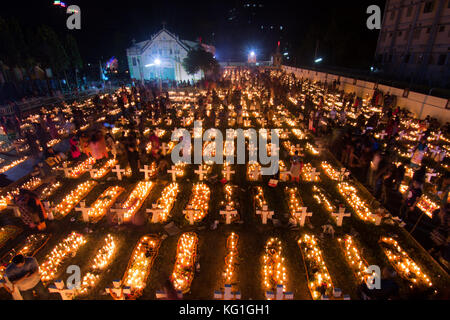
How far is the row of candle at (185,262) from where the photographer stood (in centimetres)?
621

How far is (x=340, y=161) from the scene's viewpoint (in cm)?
1293

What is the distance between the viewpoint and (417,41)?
3506cm

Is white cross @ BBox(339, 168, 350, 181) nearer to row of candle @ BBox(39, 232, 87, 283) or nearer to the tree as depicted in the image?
row of candle @ BBox(39, 232, 87, 283)

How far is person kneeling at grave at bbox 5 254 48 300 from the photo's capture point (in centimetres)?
511

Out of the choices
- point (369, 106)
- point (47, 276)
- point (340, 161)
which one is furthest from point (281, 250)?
point (369, 106)

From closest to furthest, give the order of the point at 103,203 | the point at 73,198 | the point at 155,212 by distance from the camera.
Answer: the point at 155,212 < the point at 103,203 < the point at 73,198

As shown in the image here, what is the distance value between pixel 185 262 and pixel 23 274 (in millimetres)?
3550

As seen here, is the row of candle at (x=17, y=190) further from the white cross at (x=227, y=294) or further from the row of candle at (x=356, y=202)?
the row of candle at (x=356, y=202)

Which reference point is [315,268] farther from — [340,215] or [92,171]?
[92,171]

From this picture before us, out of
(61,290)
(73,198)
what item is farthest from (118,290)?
(73,198)

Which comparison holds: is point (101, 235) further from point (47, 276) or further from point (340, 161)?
point (340, 161)

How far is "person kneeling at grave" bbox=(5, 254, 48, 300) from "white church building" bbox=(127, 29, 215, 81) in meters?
44.4

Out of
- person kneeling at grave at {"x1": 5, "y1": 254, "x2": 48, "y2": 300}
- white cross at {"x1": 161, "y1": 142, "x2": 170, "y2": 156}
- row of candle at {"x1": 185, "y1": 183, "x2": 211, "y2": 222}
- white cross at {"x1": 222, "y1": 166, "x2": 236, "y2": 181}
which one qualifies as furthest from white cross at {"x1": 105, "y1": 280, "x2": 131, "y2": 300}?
white cross at {"x1": 161, "y1": 142, "x2": 170, "y2": 156}

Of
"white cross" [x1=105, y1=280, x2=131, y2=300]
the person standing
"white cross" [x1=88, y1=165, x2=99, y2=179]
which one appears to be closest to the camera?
A: "white cross" [x1=105, y1=280, x2=131, y2=300]
